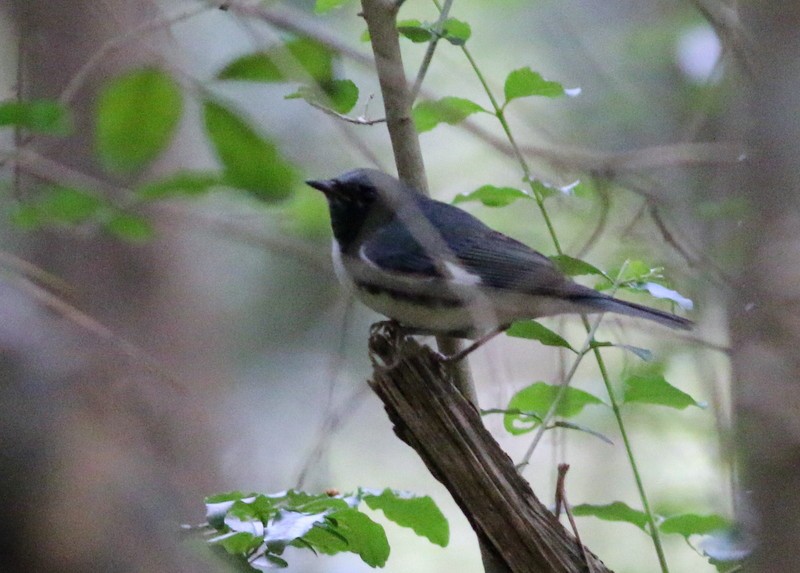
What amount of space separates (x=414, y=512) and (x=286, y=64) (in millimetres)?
941

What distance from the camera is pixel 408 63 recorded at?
4.84m

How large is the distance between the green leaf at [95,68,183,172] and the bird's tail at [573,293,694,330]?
114cm

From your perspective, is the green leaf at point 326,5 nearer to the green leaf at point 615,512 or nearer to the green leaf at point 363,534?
the green leaf at point 363,534

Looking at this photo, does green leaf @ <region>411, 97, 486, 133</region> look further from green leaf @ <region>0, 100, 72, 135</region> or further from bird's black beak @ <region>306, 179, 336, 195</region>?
green leaf @ <region>0, 100, 72, 135</region>

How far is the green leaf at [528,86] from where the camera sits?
2117 mm

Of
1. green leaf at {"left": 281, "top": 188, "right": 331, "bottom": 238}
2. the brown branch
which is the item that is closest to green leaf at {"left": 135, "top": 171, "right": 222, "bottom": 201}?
the brown branch

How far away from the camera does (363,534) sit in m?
1.70

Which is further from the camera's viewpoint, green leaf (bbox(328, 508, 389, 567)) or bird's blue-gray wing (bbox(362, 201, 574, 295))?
bird's blue-gray wing (bbox(362, 201, 574, 295))

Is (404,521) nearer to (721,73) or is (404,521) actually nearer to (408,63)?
(721,73)

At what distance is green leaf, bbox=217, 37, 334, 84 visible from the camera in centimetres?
167

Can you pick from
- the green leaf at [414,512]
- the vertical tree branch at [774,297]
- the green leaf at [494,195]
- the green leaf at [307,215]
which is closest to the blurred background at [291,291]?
the green leaf at [307,215]

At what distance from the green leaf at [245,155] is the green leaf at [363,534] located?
2.13 feet

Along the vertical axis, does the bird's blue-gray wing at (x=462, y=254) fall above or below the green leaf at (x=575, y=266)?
above

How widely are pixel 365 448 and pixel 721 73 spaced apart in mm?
3257
